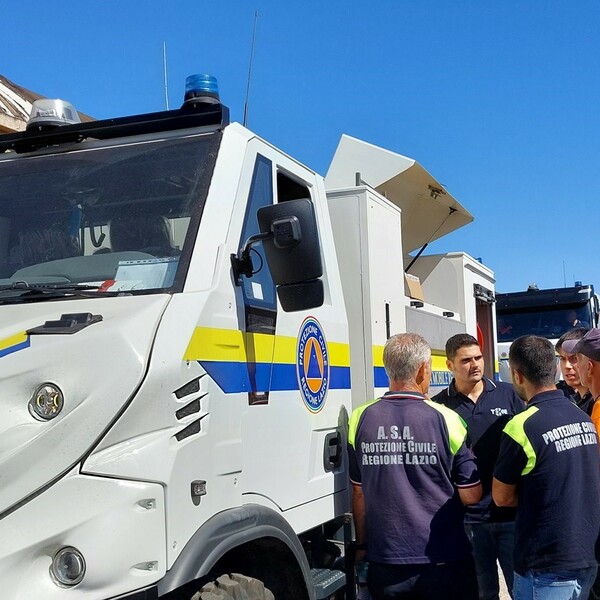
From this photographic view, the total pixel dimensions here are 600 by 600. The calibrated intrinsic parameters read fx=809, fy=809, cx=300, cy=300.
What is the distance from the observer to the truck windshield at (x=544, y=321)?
12547mm

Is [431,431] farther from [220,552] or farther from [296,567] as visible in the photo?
[220,552]

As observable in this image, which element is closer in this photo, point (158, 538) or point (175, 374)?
point (158, 538)

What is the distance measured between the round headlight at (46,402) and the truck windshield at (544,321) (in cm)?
1102

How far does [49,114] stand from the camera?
11.6 feet

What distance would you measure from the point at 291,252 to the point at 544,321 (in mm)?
10601

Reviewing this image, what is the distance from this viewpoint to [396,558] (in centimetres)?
345

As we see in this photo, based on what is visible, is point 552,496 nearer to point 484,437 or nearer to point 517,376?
point 517,376

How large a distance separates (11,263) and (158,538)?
137cm

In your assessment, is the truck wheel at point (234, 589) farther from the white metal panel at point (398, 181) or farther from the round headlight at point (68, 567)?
the white metal panel at point (398, 181)

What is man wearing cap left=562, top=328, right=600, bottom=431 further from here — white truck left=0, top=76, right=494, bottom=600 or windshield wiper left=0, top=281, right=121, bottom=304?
windshield wiper left=0, top=281, right=121, bottom=304

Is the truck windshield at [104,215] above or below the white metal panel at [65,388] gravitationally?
above

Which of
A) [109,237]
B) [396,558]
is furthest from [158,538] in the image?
[396,558]

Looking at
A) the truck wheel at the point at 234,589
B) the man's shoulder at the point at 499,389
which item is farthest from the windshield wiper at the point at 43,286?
the man's shoulder at the point at 499,389

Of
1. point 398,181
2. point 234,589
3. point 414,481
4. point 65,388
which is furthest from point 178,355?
point 398,181
